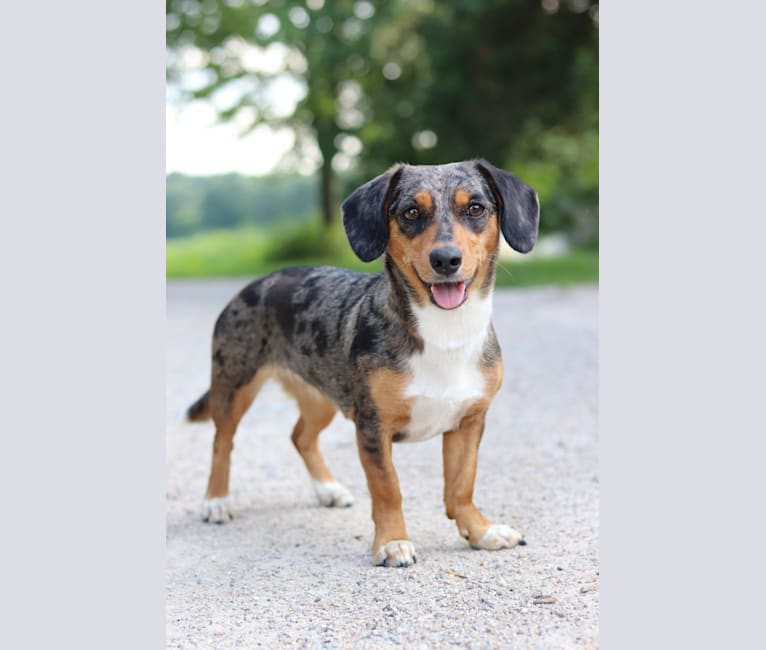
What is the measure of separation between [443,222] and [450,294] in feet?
0.91

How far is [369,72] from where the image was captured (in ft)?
74.0

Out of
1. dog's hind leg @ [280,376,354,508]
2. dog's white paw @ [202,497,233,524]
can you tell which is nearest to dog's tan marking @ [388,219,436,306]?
dog's hind leg @ [280,376,354,508]

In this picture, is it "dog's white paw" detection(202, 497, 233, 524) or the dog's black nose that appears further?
"dog's white paw" detection(202, 497, 233, 524)

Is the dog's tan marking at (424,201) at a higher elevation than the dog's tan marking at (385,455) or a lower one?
higher

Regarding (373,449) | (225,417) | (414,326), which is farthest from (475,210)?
(225,417)

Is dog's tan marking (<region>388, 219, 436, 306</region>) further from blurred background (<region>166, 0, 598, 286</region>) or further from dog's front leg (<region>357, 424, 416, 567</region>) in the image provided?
blurred background (<region>166, 0, 598, 286</region>)

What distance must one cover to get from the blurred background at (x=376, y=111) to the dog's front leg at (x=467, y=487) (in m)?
9.65

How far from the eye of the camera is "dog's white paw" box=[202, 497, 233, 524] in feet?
16.9

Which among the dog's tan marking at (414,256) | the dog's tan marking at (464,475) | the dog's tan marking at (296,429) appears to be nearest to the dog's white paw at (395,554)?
the dog's tan marking at (464,475)

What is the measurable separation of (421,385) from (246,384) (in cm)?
131

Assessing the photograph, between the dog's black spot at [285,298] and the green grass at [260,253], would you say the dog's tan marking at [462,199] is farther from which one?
the green grass at [260,253]

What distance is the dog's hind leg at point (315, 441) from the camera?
5.25 metres

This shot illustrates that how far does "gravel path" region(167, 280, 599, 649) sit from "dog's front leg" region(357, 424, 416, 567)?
0.07m

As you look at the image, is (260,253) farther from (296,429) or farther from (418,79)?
(296,429)
